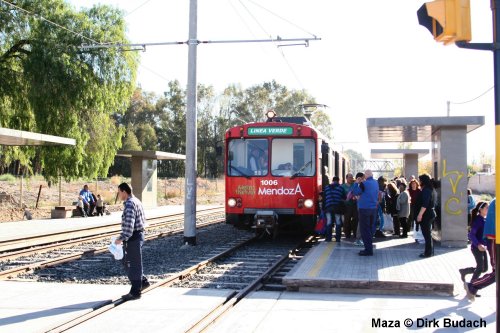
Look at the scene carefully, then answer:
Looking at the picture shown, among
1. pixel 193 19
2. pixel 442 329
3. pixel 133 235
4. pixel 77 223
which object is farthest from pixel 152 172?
pixel 442 329

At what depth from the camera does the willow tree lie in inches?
934

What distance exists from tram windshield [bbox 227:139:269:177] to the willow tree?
1050cm

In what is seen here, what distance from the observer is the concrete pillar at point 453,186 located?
13711 mm

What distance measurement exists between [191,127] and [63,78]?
11599 millimetres

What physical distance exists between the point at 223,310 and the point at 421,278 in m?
3.39

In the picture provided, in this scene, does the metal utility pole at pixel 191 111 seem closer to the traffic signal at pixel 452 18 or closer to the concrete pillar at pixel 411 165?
the traffic signal at pixel 452 18

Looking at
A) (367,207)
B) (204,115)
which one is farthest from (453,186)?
(204,115)

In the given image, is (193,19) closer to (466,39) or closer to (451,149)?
(451,149)

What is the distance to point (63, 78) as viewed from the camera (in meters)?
24.3

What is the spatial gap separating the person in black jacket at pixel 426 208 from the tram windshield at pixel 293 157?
363 cm

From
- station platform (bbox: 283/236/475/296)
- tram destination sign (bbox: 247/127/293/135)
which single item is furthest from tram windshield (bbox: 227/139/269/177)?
station platform (bbox: 283/236/475/296)

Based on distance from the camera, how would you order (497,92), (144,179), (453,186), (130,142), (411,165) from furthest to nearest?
1. (130,142)
2. (144,179)
3. (411,165)
4. (453,186)
5. (497,92)

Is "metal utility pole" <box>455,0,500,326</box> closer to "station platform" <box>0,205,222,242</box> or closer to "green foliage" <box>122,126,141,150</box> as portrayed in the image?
"station platform" <box>0,205,222,242</box>

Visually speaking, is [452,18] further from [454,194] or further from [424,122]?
[424,122]
